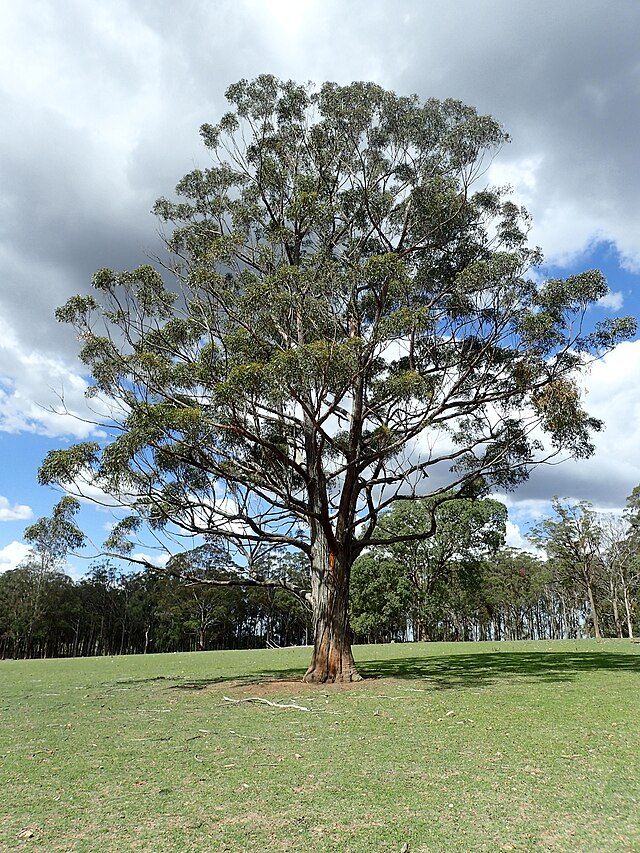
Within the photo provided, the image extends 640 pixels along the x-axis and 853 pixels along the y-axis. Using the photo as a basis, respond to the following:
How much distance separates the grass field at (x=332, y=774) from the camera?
357 centimetres

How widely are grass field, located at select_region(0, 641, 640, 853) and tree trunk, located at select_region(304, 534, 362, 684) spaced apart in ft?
7.44

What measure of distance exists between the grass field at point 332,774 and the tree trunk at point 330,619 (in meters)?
2.27

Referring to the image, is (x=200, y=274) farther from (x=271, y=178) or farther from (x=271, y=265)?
(x=271, y=178)

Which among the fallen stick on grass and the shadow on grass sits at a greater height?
the shadow on grass

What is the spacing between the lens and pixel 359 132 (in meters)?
14.0

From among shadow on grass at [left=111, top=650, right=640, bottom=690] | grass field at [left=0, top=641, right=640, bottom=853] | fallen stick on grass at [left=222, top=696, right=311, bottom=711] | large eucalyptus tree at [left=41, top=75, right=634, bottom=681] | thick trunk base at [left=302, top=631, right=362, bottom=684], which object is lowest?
grass field at [left=0, top=641, right=640, bottom=853]

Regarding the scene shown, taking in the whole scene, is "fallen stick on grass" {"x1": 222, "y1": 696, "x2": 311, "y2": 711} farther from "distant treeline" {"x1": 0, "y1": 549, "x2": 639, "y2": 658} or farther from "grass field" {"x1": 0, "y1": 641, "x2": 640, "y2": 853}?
"distant treeline" {"x1": 0, "y1": 549, "x2": 639, "y2": 658}

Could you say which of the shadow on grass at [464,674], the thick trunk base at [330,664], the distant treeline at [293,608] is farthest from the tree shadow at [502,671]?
the distant treeline at [293,608]

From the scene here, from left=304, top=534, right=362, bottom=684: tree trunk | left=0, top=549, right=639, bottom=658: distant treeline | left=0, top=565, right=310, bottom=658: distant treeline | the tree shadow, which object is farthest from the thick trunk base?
left=0, top=565, right=310, bottom=658: distant treeline

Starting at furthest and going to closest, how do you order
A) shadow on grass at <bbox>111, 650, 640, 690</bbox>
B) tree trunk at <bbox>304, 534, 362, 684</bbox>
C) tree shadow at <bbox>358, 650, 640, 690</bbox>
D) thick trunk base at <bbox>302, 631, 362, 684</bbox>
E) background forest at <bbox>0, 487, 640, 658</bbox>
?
background forest at <bbox>0, 487, 640, 658</bbox>, tree trunk at <bbox>304, 534, 362, 684</bbox>, thick trunk base at <bbox>302, 631, 362, 684</bbox>, shadow on grass at <bbox>111, 650, 640, 690</bbox>, tree shadow at <bbox>358, 650, 640, 690</bbox>

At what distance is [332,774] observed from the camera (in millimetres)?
4812

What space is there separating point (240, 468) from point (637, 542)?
32096 mm

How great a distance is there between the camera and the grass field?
3.57m

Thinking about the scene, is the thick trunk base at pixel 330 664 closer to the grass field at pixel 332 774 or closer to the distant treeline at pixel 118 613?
the grass field at pixel 332 774
